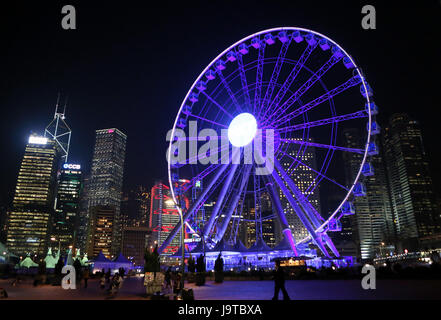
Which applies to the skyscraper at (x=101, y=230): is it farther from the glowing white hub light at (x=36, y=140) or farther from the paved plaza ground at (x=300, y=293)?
the paved plaza ground at (x=300, y=293)

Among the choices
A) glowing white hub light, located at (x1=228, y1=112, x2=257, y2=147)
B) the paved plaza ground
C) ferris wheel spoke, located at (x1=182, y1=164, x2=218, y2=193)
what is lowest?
the paved plaza ground

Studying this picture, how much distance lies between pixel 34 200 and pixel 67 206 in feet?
73.4

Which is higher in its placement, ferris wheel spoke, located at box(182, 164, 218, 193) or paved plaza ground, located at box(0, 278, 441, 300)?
ferris wheel spoke, located at box(182, 164, 218, 193)

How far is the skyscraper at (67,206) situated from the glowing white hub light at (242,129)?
541 ft

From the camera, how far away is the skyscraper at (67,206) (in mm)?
174125

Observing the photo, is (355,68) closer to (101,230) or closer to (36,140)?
(36,140)

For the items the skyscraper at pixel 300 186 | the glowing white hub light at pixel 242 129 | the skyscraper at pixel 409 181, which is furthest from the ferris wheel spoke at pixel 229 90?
the skyscraper at pixel 409 181

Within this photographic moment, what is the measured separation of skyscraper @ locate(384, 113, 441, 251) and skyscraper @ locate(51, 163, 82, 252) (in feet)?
494

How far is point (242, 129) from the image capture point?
31.2 m

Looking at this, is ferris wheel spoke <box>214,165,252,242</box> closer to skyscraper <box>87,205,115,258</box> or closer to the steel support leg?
the steel support leg

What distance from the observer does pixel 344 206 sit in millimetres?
30062

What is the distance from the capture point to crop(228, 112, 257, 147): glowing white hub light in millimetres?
30750

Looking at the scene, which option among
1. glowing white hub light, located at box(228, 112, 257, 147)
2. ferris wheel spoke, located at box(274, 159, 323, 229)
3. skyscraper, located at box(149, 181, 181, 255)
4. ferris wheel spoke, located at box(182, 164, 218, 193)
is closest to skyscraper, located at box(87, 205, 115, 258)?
skyscraper, located at box(149, 181, 181, 255)
